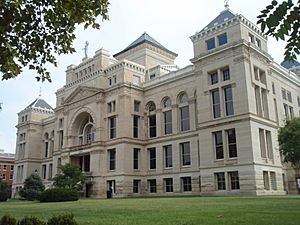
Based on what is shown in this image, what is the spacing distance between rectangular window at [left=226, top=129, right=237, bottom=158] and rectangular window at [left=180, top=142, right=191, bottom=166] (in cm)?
779

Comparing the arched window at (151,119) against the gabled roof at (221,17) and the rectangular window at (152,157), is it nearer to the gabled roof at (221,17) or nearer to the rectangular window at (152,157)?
the rectangular window at (152,157)

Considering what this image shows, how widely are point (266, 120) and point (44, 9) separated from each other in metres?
32.3

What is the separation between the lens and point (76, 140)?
55.4 metres

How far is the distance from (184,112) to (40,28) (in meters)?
35.2

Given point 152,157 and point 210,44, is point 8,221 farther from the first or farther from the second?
point 152,157

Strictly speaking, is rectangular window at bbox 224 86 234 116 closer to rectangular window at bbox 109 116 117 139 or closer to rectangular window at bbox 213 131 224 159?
rectangular window at bbox 213 131 224 159

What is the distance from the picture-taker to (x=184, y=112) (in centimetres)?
4444

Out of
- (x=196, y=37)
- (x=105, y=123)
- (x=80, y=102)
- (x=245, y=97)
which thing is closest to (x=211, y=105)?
(x=245, y=97)

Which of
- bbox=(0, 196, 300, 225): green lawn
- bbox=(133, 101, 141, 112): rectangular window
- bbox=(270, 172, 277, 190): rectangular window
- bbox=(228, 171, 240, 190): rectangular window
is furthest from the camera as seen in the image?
bbox=(133, 101, 141, 112): rectangular window

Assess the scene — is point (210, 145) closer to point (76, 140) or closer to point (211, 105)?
point (211, 105)

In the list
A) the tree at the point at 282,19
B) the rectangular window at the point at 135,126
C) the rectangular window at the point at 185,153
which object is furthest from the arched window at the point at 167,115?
the tree at the point at 282,19

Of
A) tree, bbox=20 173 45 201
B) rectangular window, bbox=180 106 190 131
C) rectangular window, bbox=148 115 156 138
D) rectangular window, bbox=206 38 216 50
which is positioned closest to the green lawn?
rectangular window, bbox=206 38 216 50

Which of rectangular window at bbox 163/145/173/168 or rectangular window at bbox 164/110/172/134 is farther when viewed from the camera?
rectangular window at bbox 164/110/172/134

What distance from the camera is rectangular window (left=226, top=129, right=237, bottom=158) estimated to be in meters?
35.3
